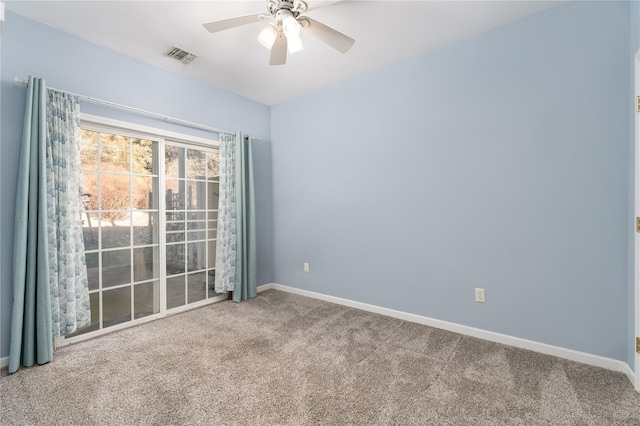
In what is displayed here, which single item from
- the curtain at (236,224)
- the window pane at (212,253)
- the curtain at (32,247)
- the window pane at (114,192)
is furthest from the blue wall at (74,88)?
the window pane at (212,253)

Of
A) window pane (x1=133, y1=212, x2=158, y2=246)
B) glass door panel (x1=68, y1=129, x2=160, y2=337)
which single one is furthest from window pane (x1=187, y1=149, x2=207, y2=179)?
window pane (x1=133, y1=212, x2=158, y2=246)

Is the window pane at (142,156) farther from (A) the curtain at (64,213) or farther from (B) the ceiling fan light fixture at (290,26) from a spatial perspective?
(B) the ceiling fan light fixture at (290,26)

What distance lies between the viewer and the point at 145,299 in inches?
123

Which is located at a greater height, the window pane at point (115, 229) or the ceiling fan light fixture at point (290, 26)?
the ceiling fan light fixture at point (290, 26)

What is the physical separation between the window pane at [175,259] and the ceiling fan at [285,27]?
234 centimetres

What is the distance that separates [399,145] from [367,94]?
733mm

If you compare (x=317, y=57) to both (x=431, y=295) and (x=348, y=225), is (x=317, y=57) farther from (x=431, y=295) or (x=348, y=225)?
(x=431, y=295)

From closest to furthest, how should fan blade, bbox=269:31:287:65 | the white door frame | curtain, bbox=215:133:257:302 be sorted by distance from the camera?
the white door frame → fan blade, bbox=269:31:287:65 → curtain, bbox=215:133:257:302

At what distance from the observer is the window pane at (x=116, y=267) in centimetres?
280

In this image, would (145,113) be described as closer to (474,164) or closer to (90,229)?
(90,229)

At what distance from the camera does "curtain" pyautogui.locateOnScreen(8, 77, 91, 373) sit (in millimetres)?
2168

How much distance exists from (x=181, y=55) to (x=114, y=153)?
1161 millimetres

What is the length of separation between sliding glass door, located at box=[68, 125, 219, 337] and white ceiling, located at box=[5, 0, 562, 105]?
878mm

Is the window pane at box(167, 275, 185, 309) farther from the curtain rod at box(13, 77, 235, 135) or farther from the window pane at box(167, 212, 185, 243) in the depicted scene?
the curtain rod at box(13, 77, 235, 135)
